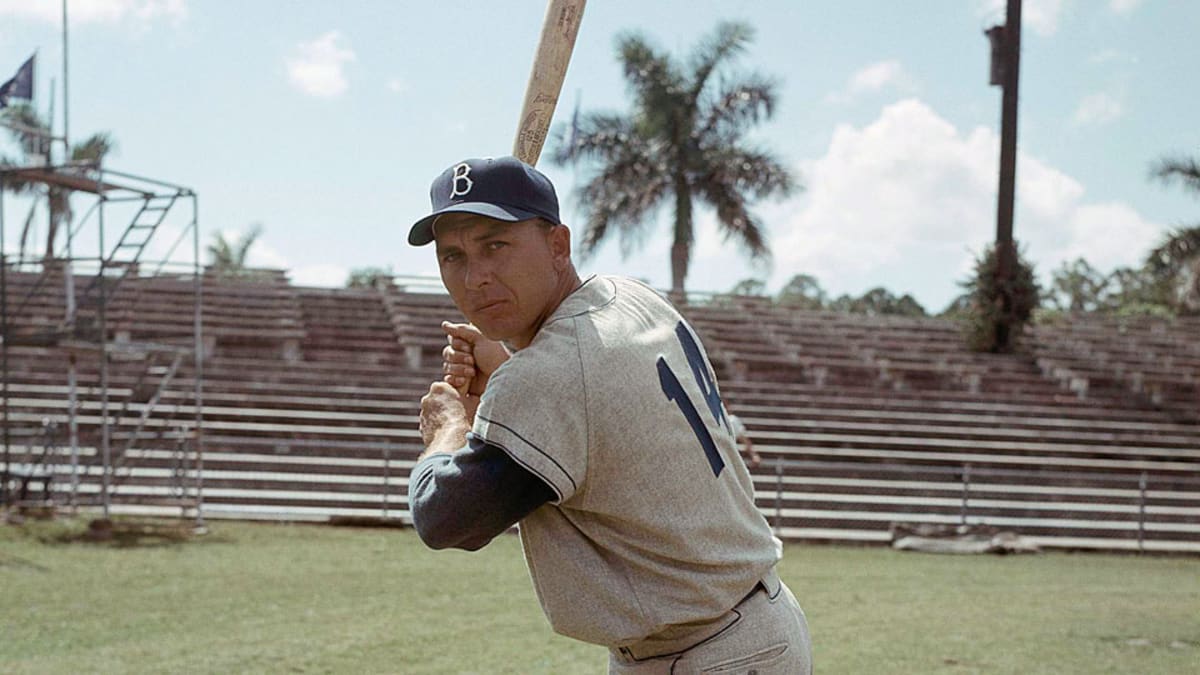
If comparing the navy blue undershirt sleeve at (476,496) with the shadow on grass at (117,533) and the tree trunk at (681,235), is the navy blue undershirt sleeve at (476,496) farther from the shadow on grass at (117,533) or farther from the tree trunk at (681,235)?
the tree trunk at (681,235)

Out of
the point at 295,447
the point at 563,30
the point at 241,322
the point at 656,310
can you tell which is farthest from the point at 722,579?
the point at 241,322

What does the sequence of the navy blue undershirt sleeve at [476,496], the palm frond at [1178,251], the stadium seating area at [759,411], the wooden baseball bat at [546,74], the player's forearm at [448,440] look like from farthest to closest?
the palm frond at [1178,251]
the stadium seating area at [759,411]
the wooden baseball bat at [546,74]
the player's forearm at [448,440]
the navy blue undershirt sleeve at [476,496]

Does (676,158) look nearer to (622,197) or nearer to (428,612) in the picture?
(622,197)

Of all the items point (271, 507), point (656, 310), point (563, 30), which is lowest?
point (271, 507)

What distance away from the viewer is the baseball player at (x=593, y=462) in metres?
2.02

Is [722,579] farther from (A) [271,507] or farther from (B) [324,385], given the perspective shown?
(B) [324,385]

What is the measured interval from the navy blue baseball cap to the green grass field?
4277mm

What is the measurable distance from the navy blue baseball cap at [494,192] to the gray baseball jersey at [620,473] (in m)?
0.19

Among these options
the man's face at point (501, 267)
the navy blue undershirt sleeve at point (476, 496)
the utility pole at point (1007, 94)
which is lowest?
the navy blue undershirt sleeve at point (476, 496)

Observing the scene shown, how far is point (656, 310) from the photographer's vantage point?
7.54 feet

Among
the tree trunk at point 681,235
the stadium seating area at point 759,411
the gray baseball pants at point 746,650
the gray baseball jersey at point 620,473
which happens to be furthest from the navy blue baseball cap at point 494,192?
the tree trunk at point 681,235

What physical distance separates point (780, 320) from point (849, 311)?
4.36 m

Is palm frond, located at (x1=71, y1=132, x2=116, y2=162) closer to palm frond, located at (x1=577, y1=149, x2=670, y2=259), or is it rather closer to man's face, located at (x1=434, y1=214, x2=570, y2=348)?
palm frond, located at (x1=577, y1=149, x2=670, y2=259)

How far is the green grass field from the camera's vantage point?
250 inches
